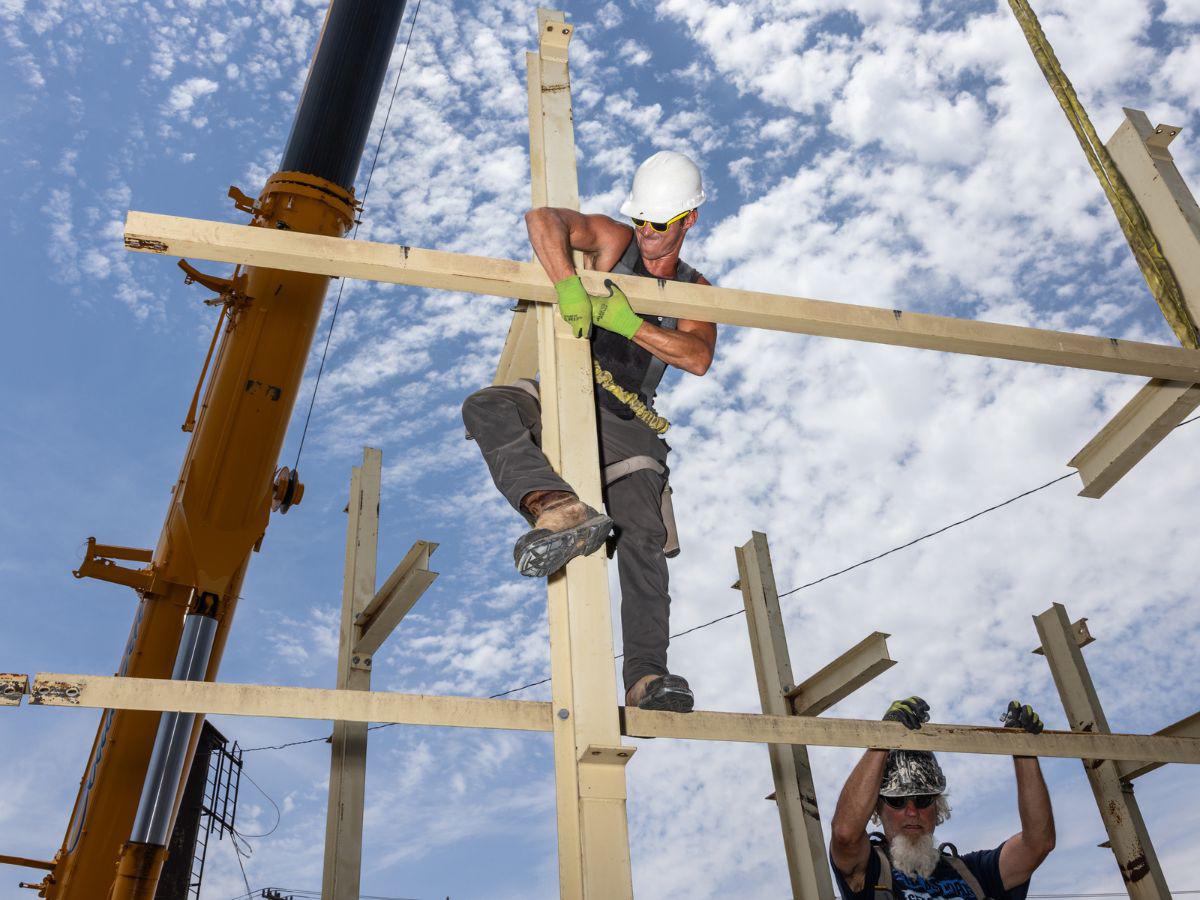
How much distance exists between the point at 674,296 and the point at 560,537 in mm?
1026

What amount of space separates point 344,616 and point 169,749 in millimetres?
1297

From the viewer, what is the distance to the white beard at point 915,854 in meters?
4.41

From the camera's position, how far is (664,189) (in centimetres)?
432

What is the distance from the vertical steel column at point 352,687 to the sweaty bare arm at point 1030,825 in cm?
351

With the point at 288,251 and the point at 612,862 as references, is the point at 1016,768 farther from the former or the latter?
the point at 288,251

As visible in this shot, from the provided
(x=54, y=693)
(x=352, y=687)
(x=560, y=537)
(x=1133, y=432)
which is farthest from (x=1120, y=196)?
(x=352, y=687)

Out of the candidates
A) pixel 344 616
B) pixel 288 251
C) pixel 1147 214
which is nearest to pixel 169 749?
pixel 344 616

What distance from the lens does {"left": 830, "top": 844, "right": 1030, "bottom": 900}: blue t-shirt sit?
424cm

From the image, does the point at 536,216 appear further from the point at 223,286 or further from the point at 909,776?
the point at 223,286

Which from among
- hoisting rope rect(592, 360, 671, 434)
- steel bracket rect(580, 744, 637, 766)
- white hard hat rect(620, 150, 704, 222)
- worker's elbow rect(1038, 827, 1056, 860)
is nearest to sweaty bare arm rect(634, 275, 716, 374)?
hoisting rope rect(592, 360, 671, 434)

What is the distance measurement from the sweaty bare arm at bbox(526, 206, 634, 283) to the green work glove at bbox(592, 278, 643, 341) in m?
0.14

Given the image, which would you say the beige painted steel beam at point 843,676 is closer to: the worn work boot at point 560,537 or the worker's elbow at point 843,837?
the worker's elbow at point 843,837

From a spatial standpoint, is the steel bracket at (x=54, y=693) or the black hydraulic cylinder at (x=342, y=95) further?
the black hydraulic cylinder at (x=342, y=95)

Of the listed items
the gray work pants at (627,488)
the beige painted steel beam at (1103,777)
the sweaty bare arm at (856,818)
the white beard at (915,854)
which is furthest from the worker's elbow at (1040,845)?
the gray work pants at (627,488)
